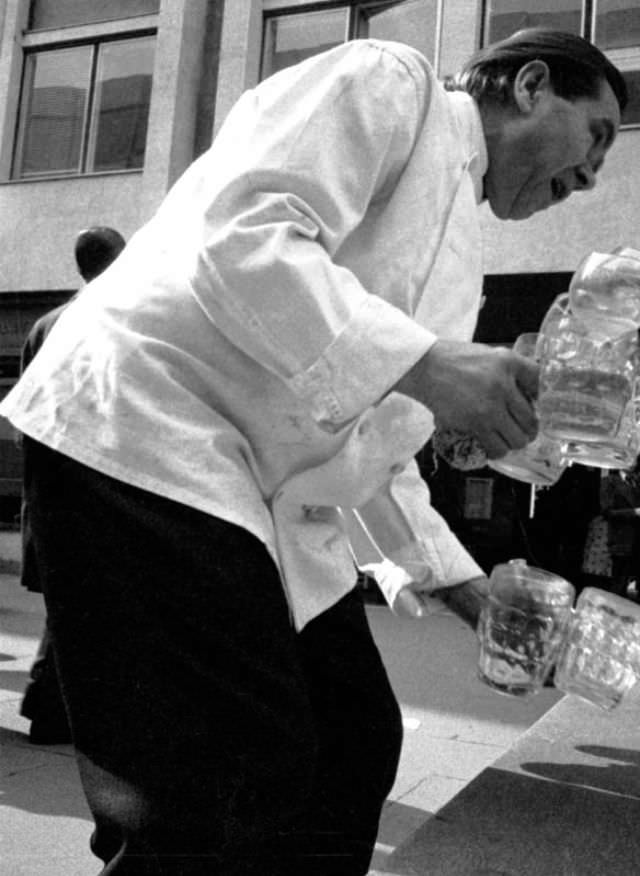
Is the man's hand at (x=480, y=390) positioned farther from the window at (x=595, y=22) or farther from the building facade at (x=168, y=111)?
the window at (x=595, y=22)

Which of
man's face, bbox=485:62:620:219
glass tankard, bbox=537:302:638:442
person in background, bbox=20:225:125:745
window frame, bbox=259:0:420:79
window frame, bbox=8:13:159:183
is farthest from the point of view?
window frame, bbox=8:13:159:183

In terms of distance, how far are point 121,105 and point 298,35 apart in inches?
78.5

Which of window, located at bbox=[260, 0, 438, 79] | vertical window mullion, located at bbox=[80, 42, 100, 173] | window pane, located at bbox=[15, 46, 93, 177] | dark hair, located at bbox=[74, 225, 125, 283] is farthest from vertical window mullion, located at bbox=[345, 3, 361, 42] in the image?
dark hair, located at bbox=[74, 225, 125, 283]

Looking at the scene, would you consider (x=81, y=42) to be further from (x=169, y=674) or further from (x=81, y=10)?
(x=169, y=674)

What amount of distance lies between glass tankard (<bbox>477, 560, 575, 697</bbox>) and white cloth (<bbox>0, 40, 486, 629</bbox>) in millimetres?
521

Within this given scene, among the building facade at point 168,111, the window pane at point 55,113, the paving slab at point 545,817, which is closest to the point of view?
the paving slab at point 545,817

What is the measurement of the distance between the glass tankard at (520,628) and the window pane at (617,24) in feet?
27.4

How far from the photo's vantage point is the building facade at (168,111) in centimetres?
918

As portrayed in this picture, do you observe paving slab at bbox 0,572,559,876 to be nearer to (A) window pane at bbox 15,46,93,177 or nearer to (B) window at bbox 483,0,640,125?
(B) window at bbox 483,0,640,125

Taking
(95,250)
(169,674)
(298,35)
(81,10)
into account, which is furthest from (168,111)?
(169,674)

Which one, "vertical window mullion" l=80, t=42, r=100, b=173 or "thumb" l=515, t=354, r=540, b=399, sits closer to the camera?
"thumb" l=515, t=354, r=540, b=399

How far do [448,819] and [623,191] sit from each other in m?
7.78

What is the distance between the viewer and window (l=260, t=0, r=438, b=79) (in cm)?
998

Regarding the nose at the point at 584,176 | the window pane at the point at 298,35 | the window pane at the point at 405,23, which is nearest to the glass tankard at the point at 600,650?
the nose at the point at 584,176
